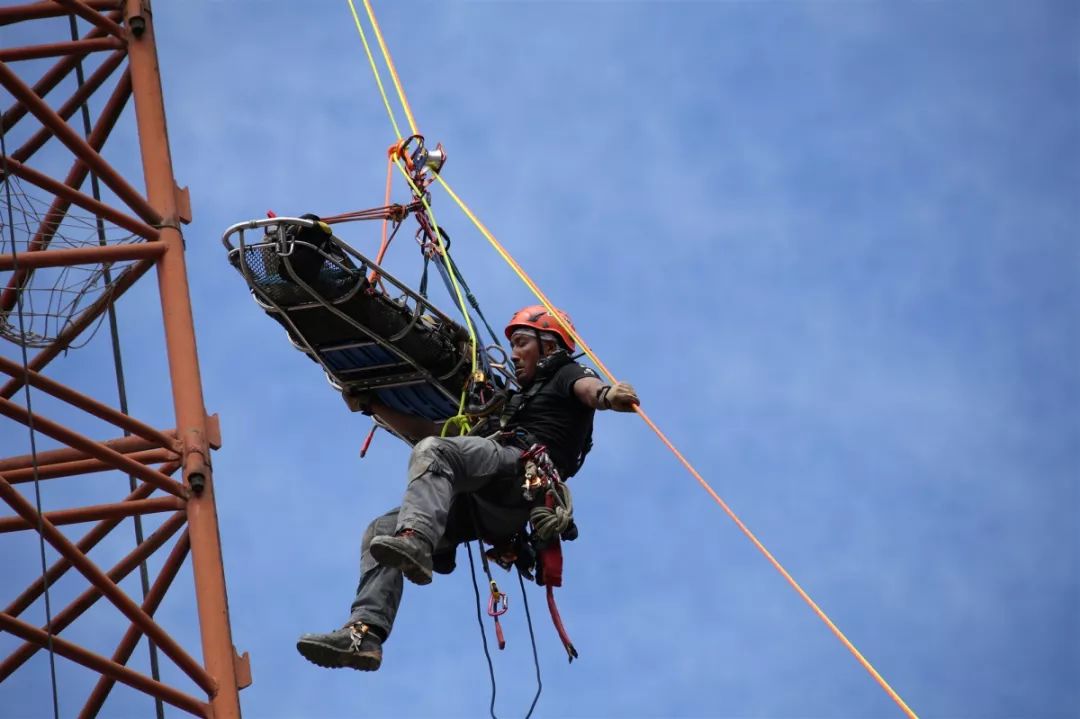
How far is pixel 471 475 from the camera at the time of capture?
550 inches

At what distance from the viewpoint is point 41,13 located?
49.9 ft

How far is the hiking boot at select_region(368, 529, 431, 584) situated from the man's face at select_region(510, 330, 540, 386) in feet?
6.91

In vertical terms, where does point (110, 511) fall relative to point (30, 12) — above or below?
below

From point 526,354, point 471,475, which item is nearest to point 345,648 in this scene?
point 471,475

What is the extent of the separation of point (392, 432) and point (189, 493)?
6.71ft

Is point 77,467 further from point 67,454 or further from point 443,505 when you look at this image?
point 443,505

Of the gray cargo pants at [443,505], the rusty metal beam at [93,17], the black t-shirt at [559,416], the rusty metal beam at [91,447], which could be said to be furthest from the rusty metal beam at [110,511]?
the rusty metal beam at [93,17]

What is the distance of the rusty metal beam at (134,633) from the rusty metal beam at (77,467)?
1.85ft

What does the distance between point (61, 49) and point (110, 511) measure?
3478mm

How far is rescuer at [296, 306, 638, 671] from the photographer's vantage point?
1325 centimetres

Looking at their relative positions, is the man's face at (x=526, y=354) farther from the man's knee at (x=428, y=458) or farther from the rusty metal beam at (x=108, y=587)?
the rusty metal beam at (x=108, y=587)

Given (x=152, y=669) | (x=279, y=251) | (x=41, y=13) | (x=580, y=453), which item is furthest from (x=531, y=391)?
(x=41, y=13)

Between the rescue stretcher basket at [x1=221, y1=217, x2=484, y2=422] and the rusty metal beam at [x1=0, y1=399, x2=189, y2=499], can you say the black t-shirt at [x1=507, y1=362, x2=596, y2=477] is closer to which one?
the rescue stretcher basket at [x1=221, y1=217, x2=484, y2=422]

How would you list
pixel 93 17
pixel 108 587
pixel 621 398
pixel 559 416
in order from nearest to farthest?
pixel 108 587 → pixel 621 398 → pixel 559 416 → pixel 93 17
